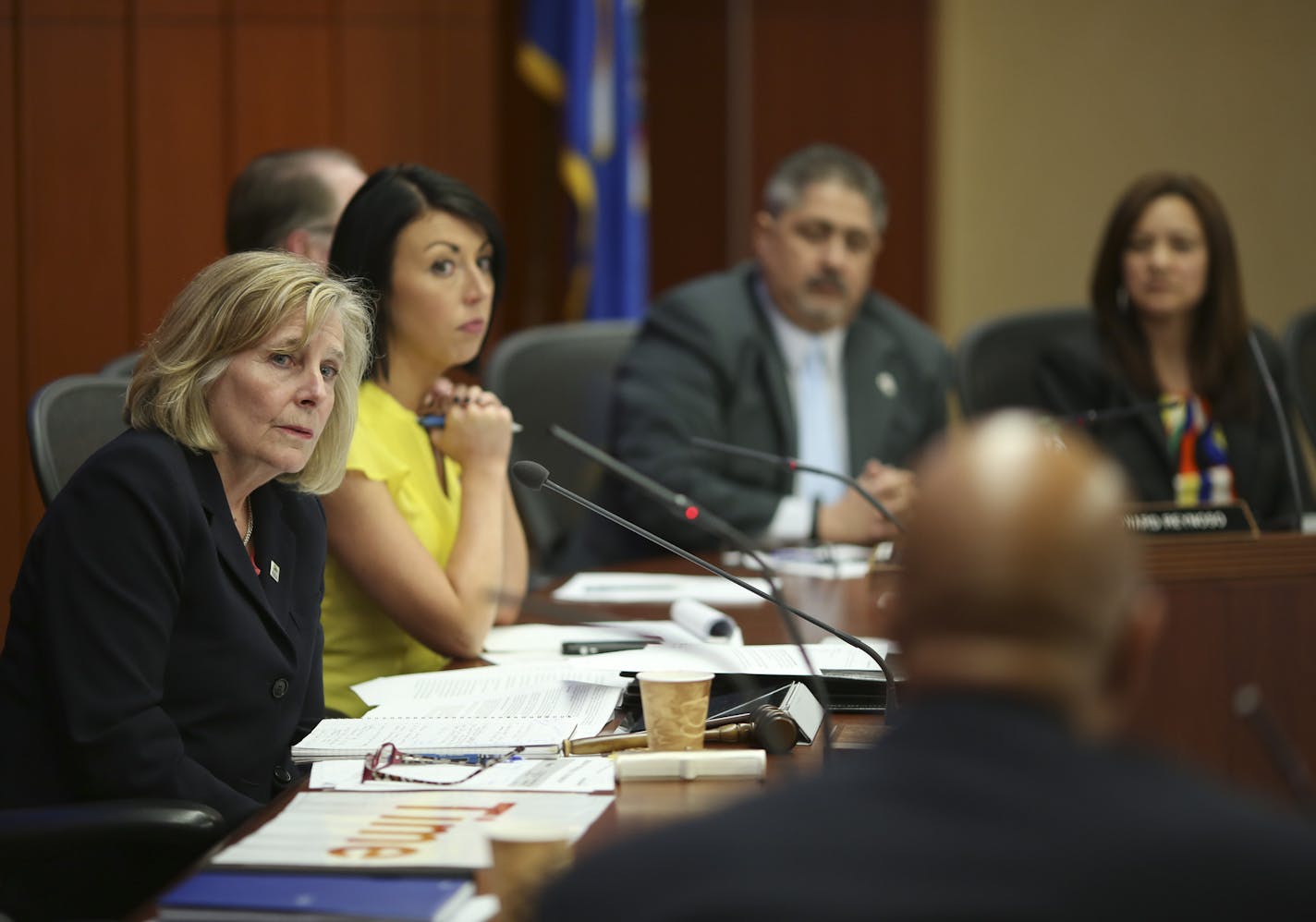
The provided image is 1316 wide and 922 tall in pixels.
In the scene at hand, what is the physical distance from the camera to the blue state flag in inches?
175

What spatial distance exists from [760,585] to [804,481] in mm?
918

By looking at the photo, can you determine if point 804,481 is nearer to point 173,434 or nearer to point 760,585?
point 760,585

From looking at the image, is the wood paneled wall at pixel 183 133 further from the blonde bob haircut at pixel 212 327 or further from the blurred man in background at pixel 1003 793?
the blurred man in background at pixel 1003 793

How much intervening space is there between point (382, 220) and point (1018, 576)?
193 centimetres

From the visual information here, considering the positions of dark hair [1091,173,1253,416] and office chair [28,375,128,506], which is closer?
office chair [28,375,128,506]

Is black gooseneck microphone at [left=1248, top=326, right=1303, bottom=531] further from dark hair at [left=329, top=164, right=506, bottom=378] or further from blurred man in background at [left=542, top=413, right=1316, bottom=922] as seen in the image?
blurred man in background at [left=542, top=413, right=1316, bottom=922]

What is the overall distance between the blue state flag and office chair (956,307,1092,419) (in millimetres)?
1178

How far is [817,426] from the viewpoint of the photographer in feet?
12.3

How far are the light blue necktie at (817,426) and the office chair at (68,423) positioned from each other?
1762 millimetres

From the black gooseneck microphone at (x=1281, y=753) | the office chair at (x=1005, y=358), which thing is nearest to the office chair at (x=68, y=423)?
the black gooseneck microphone at (x=1281, y=753)

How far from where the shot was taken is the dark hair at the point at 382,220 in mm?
2512

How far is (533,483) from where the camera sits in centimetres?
198

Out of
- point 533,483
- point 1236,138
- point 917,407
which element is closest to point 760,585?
point 533,483

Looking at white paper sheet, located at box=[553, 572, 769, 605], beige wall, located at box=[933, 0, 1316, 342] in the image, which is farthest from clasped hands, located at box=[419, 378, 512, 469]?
beige wall, located at box=[933, 0, 1316, 342]
